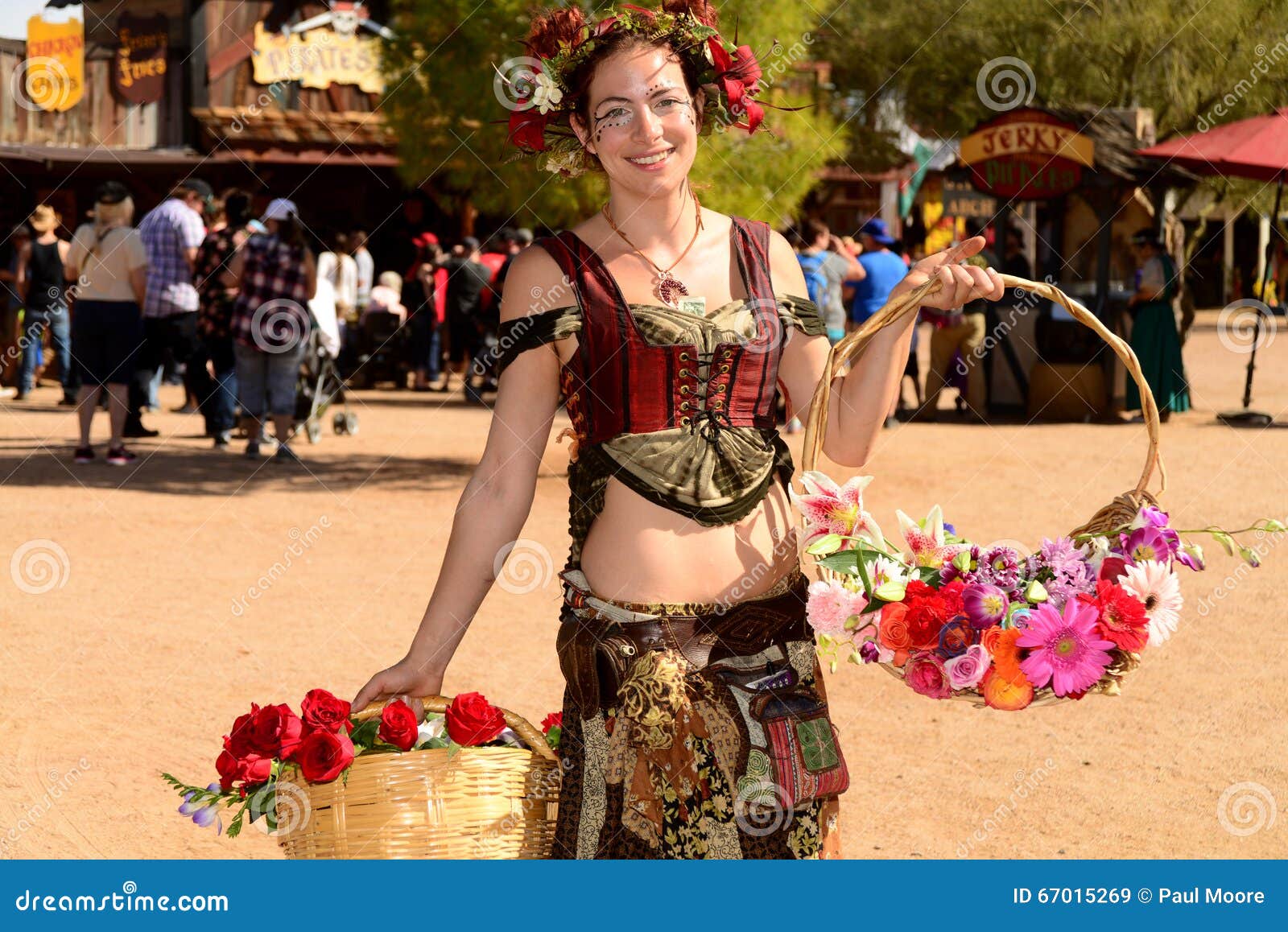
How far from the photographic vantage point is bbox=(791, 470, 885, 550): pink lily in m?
2.56

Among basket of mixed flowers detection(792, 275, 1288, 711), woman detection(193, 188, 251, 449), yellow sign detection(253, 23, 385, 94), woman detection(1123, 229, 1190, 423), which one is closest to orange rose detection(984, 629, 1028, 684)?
basket of mixed flowers detection(792, 275, 1288, 711)

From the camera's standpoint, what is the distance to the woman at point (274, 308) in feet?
36.6

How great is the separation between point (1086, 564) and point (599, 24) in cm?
122

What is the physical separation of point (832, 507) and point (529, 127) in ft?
2.84

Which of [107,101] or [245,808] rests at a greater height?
[107,101]

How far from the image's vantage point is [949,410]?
1683 cm

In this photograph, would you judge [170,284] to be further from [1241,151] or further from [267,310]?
[1241,151]

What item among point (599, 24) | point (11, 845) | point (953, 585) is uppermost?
point (599, 24)

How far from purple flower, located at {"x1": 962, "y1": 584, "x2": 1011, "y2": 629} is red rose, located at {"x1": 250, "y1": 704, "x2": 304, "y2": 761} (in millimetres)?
1130

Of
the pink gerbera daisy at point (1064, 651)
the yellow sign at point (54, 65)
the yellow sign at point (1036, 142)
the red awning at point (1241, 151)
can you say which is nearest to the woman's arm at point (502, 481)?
the pink gerbera daisy at point (1064, 651)

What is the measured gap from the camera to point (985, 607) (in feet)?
8.36

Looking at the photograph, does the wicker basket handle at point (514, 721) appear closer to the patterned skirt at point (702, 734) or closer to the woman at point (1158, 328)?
the patterned skirt at point (702, 734)
